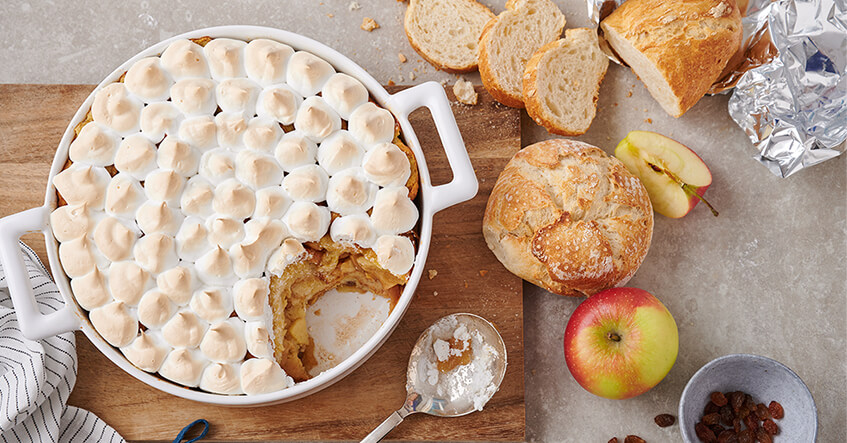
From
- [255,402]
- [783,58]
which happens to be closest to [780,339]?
[783,58]

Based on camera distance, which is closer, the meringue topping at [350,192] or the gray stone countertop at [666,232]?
the meringue topping at [350,192]

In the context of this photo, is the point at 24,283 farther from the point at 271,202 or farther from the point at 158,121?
the point at 271,202

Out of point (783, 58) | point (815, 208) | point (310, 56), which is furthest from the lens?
point (815, 208)

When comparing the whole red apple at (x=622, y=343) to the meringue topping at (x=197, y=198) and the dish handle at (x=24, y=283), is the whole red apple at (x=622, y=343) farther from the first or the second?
the dish handle at (x=24, y=283)

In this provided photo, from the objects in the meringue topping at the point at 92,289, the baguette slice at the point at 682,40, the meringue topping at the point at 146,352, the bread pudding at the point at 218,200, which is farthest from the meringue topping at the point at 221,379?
the baguette slice at the point at 682,40

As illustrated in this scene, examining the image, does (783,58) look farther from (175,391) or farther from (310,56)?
(175,391)
